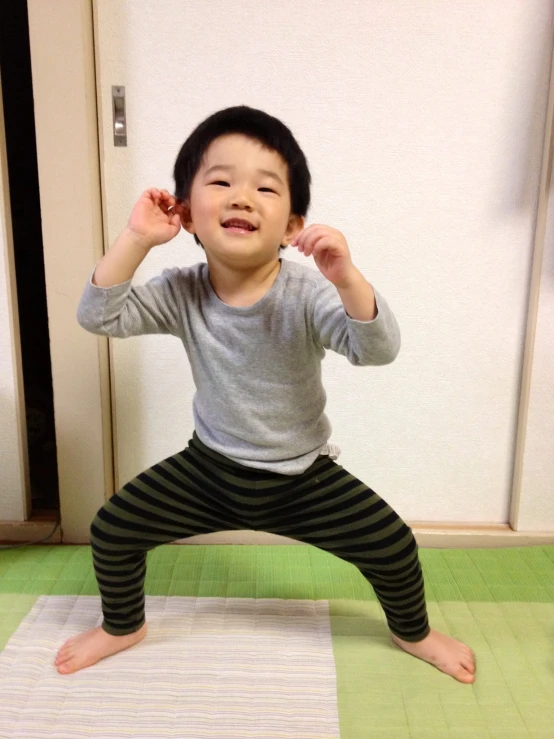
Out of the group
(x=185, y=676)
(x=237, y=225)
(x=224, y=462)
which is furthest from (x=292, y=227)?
(x=185, y=676)

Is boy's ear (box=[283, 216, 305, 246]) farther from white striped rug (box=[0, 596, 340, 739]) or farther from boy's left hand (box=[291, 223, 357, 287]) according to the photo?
white striped rug (box=[0, 596, 340, 739])

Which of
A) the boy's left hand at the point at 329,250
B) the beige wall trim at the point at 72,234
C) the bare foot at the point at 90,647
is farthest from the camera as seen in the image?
the beige wall trim at the point at 72,234

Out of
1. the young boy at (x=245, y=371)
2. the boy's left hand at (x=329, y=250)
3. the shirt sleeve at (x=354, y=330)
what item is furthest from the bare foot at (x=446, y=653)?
the boy's left hand at (x=329, y=250)

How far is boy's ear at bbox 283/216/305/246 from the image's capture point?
0.80 metres

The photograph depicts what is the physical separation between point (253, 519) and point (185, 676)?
0.25 m

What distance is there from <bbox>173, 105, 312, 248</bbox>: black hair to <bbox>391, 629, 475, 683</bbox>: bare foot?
67 cm

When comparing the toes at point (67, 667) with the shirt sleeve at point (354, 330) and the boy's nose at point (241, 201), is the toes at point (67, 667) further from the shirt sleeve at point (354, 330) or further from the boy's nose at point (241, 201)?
the boy's nose at point (241, 201)

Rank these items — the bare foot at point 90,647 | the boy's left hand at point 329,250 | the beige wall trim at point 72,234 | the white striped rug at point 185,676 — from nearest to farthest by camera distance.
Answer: the boy's left hand at point 329,250 → the white striped rug at point 185,676 → the bare foot at point 90,647 → the beige wall trim at point 72,234

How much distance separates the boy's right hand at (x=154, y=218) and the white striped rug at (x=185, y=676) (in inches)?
24.4

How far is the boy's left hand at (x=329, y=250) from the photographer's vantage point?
2.22 feet

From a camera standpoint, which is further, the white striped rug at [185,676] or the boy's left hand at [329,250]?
the white striped rug at [185,676]

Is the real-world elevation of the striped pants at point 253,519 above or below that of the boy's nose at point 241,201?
below

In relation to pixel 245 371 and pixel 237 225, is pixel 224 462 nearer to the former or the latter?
pixel 245 371

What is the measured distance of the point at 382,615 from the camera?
3.35 feet
